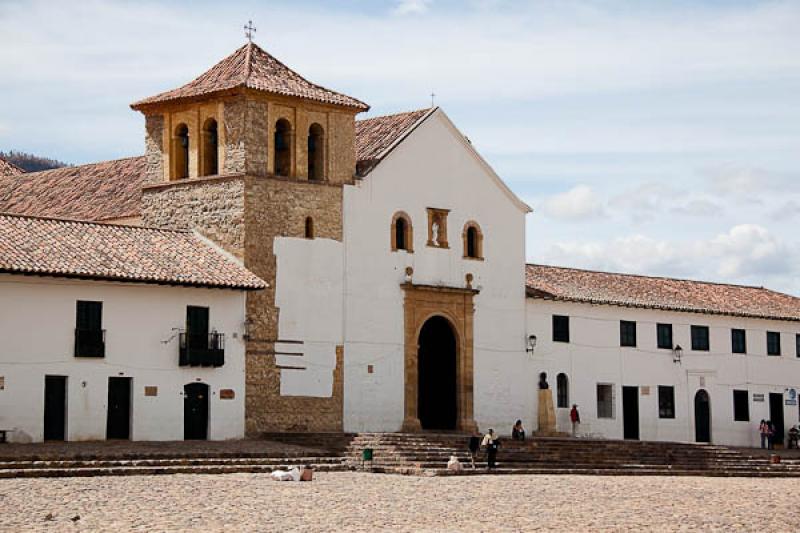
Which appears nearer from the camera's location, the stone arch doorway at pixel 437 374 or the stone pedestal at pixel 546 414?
the stone arch doorway at pixel 437 374

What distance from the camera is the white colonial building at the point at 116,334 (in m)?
38.2

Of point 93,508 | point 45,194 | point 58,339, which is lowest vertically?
point 93,508

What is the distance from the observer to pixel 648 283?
56594mm

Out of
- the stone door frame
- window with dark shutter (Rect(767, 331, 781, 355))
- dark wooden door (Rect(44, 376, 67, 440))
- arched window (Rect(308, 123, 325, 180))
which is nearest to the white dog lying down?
the stone door frame

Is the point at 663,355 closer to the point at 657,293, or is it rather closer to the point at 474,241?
the point at 657,293

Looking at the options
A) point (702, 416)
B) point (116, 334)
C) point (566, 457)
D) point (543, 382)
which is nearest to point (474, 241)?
point (543, 382)

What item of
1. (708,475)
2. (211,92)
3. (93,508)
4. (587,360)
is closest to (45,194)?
(211,92)

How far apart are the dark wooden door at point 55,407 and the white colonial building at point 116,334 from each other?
2 centimetres

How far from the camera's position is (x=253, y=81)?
44281mm

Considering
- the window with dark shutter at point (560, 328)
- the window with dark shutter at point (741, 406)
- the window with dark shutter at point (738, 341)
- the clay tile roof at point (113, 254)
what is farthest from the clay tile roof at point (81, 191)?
the window with dark shutter at point (741, 406)

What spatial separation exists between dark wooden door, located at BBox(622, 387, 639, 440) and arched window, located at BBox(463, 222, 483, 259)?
7469 mm

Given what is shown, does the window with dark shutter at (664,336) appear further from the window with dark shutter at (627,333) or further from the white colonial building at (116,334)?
the white colonial building at (116,334)

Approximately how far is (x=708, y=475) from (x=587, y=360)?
8.81 m

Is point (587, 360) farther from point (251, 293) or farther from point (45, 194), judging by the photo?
point (45, 194)
